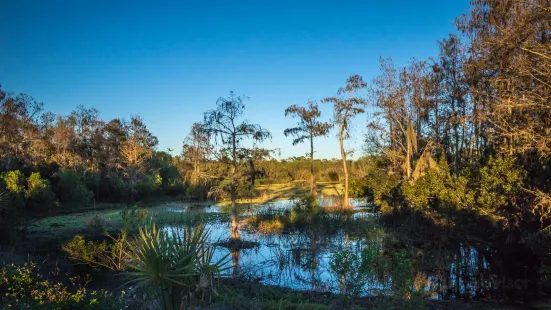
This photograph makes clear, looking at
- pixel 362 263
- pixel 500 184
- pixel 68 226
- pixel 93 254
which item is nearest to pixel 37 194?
pixel 68 226

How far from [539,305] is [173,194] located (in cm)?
3852

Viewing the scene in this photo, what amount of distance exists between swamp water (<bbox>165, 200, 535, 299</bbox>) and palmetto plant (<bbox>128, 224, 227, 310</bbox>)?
444cm

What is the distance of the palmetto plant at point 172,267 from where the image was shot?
4.52m

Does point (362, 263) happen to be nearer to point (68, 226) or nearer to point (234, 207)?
point (234, 207)

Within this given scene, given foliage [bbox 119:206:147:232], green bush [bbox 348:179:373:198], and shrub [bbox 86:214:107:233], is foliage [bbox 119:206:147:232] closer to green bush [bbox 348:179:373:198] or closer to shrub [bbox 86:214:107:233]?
shrub [bbox 86:214:107:233]

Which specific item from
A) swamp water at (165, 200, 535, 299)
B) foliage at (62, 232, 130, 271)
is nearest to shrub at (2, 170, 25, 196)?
foliage at (62, 232, 130, 271)

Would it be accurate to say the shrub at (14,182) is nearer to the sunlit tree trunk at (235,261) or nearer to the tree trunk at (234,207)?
the tree trunk at (234,207)

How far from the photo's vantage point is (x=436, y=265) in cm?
1381

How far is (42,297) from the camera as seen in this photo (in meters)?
7.80

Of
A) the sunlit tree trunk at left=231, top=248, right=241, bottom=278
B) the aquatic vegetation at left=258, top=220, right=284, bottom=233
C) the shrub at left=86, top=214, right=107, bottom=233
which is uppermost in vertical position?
the shrub at left=86, top=214, right=107, bottom=233

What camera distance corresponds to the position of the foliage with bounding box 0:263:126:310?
657 cm

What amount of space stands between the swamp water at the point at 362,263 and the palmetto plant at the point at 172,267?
4440 mm

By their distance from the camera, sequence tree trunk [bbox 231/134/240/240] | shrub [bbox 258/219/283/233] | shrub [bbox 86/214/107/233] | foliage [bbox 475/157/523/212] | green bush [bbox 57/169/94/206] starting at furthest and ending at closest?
green bush [bbox 57/169/94/206]
shrub [bbox 258/219/283/233]
shrub [bbox 86/214/107/233]
tree trunk [bbox 231/134/240/240]
foliage [bbox 475/157/523/212]

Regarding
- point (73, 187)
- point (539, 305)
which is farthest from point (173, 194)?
point (539, 305)
